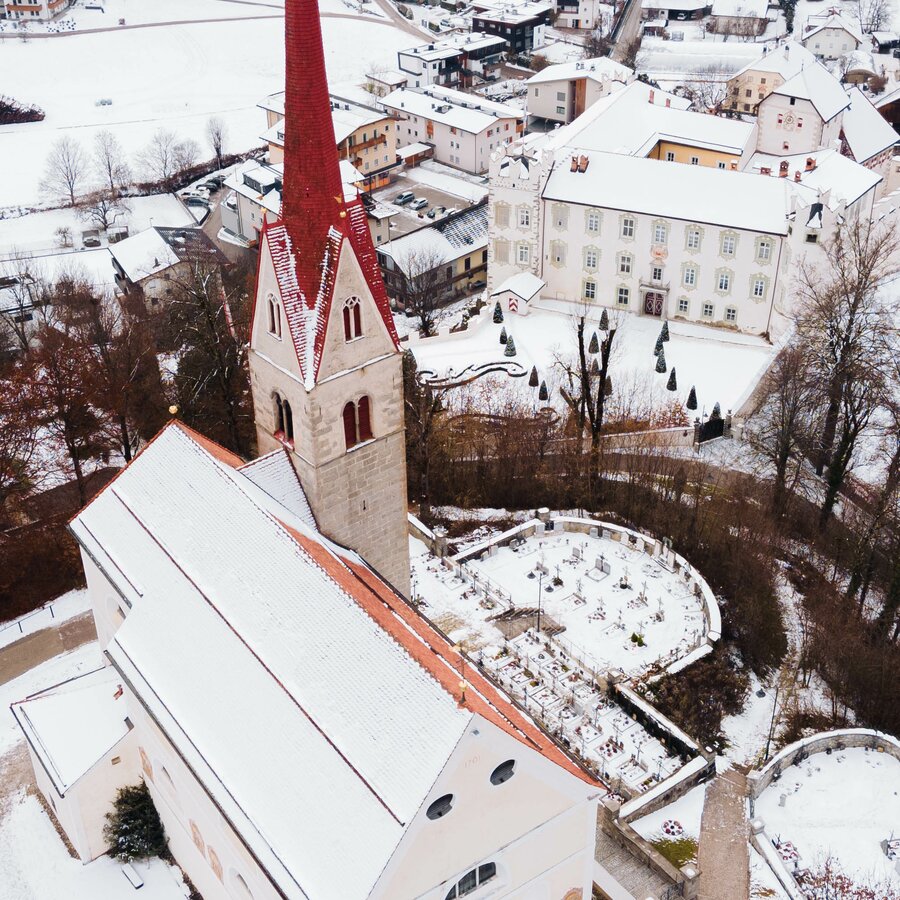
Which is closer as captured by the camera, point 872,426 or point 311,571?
point 311,571

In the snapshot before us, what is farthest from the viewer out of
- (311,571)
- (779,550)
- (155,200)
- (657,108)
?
(155,200)

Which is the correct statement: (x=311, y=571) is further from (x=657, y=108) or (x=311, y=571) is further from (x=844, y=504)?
(x=657, y=108)

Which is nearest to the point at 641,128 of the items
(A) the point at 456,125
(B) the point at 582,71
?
(A) the point at 456,125

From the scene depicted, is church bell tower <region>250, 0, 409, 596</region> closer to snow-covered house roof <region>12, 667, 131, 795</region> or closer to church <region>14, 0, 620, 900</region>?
church <region>14, 0, 620, 900</region>

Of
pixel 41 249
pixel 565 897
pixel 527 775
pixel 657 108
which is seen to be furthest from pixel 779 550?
pixel 41 249

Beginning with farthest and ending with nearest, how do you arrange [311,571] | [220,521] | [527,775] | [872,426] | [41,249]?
[41,249] → [872,426] → [220,521] → [311,571] → [527,775]

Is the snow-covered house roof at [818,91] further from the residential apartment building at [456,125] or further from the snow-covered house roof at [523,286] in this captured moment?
the snow-covered house roof at [523,286]
